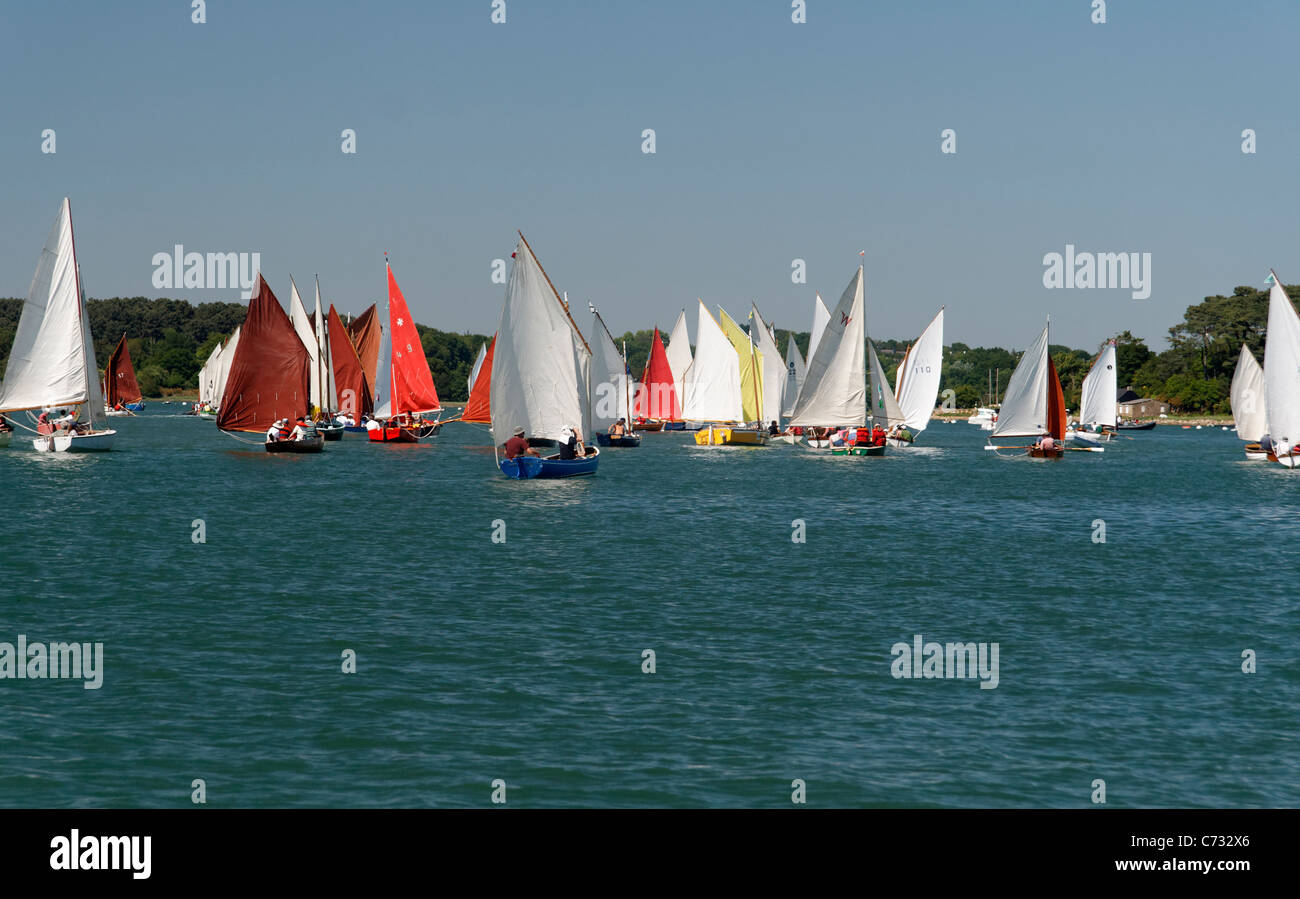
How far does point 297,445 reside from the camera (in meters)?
95.8

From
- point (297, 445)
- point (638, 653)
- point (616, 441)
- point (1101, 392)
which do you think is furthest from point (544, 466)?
point (1101, 392)

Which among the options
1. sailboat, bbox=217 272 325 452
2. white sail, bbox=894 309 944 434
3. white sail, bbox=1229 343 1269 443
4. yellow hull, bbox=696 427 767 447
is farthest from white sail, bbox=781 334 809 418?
sailboat, bbox=217 272 325 452

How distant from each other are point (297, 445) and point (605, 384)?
33772 mm

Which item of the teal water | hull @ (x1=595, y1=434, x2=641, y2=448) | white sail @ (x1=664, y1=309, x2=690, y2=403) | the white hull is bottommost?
the teal water

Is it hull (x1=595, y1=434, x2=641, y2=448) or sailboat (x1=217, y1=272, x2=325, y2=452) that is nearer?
sailboat (x1=217, y1=272, x2=325, y2=452)

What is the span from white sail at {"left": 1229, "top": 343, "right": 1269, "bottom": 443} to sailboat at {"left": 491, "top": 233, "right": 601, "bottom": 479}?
62.9 meters

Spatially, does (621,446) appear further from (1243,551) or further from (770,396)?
(1243,551)

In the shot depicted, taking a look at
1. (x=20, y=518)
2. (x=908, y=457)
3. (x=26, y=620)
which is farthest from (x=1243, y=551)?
(x=908, y=457)

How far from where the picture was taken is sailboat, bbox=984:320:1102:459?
317 feet

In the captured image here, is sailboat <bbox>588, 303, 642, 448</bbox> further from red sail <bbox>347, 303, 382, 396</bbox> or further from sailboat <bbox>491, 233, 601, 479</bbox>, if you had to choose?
sailboat <bbox>491, 233, 601, 479</bbox>

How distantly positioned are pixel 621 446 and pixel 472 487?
4955cm

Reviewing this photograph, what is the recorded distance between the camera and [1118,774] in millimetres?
18312

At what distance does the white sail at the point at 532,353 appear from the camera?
6391 centimetres
